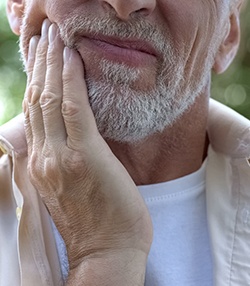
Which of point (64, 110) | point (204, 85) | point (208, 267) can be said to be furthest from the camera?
point (204, 85)

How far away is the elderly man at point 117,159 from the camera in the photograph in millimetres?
1516

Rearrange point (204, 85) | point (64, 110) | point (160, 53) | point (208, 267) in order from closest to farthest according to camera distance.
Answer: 1. point (64, 110)
2. point (160, 53)
3. point (208, 267)
4. point (204, 85)

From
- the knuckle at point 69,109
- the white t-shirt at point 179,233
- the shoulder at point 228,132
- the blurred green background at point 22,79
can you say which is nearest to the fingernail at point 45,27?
the knuckle at point 69,109

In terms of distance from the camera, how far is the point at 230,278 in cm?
169

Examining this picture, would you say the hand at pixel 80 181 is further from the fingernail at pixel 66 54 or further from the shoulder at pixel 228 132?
the shoulder at pixel 228 132

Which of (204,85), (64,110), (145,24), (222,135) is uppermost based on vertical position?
(145,24)

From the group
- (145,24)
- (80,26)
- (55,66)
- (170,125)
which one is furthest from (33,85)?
(170,125)

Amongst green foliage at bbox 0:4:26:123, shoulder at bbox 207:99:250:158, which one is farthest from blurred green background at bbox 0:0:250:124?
shoulder at bbox 207:99:250:158

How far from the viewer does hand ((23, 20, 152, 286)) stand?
1.50m

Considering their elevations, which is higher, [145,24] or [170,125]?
[145,24]

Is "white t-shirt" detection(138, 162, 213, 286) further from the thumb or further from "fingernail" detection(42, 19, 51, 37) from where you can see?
"fingernail" detection(42, 19, 51, 37)

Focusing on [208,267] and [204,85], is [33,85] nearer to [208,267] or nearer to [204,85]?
[204,85]

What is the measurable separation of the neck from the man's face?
10 centimetres

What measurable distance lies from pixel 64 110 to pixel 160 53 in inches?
12.5
